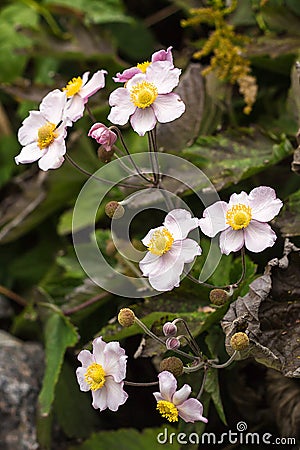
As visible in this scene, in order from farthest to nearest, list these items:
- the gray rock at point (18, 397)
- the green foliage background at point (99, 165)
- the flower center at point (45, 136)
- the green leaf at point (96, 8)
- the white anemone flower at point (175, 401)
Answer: the green leaf at point (96, 8) → the gray rock at point (18, 397) → the green foliage background at point (99, 165) → the flower center at point (45, 136) → the white anemone flower at point (175, 401)

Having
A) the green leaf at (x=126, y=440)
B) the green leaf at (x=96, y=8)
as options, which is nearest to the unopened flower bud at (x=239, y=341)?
the green leaf at (x=126, y=440)

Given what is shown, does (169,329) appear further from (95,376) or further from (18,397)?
(18,397)

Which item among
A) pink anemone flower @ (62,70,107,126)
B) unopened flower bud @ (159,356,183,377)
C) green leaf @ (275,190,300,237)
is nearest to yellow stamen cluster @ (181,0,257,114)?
green leaf @ (275,190,300,237)

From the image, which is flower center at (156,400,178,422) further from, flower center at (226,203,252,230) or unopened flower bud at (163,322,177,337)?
flower center at (226,203,252,230)

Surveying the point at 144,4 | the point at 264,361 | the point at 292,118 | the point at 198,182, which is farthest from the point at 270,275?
the point at 144,4

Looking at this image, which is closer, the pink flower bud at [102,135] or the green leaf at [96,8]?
the pink flower bud at [102,135]

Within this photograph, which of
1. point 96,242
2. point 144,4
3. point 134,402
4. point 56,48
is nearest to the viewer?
point 96,242

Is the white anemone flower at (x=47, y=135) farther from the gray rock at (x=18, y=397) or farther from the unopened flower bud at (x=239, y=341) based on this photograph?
the gray rock at (x=18, y=397)

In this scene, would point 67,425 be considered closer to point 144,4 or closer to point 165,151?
point 165,151
